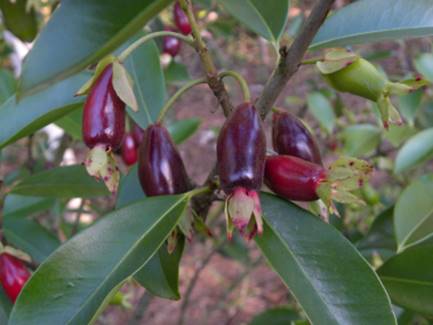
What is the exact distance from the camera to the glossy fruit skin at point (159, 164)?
822mm

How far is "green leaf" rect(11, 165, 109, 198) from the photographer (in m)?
1.07

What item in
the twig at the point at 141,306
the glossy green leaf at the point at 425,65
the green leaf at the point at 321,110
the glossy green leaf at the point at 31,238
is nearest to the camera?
the glossy green leaf at the point at 31,238

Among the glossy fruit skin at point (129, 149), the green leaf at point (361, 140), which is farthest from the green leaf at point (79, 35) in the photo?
the green leaf at point (361, 140)

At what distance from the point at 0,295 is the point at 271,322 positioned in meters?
0.76

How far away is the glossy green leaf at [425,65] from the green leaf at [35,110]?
89 cm

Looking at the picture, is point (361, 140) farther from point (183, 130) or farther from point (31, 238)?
point (31, 238)

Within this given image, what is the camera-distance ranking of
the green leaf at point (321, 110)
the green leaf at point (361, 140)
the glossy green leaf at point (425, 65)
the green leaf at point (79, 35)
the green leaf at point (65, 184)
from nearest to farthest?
the green leaf at point (79, 35) → the green leaf at point (65, 184) → the glossy green leaf at point (425, 65) → the green leaf at point (361, 140) → the green leaf at point (321, 110)

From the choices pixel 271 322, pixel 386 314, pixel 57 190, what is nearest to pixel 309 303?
pixel 386 314

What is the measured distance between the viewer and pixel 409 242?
1004 mm

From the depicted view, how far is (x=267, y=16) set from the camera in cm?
86

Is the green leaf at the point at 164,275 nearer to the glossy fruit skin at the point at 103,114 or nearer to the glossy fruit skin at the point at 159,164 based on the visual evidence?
the glossy fruit skin at the point at 159,164

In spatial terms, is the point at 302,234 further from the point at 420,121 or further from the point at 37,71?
the point at 420,121

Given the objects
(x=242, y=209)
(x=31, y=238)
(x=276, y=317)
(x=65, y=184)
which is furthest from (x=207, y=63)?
(x=276, y=317)

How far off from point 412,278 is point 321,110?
1105 millimetres
